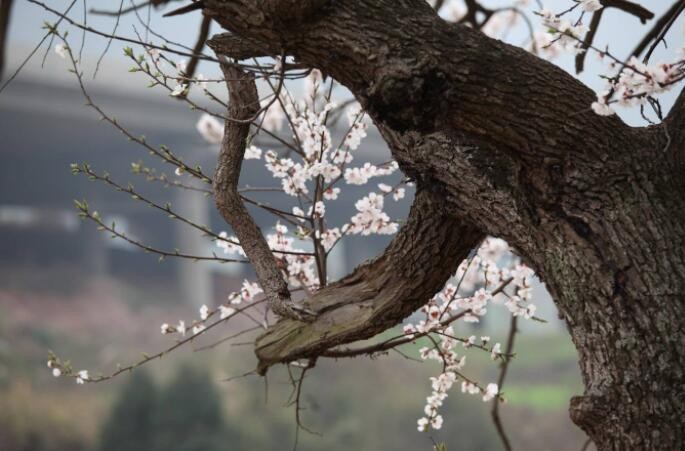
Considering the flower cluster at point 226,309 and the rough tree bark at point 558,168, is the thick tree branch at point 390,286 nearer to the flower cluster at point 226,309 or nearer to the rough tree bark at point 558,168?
the rough tree bark at point 558,168

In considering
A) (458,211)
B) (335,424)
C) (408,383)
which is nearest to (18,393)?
(335,424)

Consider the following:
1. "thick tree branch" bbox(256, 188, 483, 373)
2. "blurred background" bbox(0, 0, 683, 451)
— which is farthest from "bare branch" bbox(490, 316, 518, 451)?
"blurred background" bbox(0, 0, 683, 451)

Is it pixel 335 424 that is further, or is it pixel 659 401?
pixel 335 424

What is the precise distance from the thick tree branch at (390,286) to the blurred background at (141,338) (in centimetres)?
372

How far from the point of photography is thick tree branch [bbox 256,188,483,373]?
4.89 ft

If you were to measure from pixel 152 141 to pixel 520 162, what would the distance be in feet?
33.4

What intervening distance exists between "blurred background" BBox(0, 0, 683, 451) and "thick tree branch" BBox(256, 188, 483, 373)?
3717mm

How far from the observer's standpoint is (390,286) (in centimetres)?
155

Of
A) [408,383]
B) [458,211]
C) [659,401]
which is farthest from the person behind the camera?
[408,383]

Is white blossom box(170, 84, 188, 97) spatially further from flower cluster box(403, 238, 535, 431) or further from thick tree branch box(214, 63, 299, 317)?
flower cluster box(403, 238, 535, 431)

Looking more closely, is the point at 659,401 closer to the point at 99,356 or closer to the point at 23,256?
the point at 99,356

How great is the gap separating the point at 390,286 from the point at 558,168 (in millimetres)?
452

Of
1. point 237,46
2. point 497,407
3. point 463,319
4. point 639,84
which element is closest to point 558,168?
point 639,84

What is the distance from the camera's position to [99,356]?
905 cm
